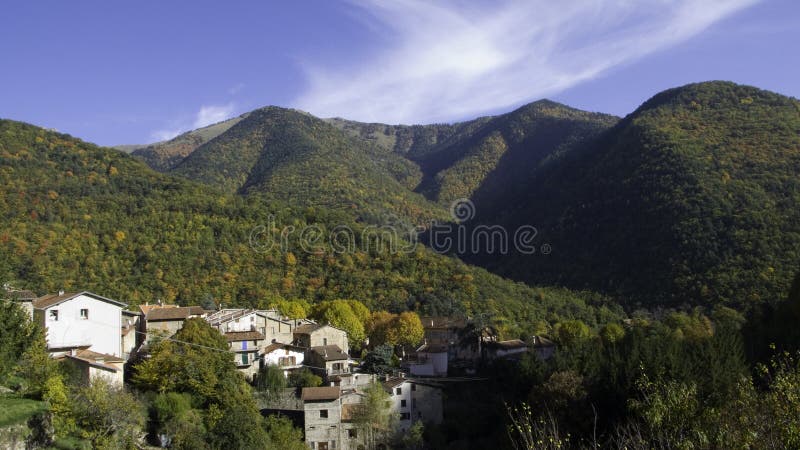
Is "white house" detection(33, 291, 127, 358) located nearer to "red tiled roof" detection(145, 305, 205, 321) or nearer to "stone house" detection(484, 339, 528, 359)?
"red tiled roof" detection(145, 305, 205, 321)

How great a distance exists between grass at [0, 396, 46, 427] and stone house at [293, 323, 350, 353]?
2085cm

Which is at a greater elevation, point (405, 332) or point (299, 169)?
point (299, 169)

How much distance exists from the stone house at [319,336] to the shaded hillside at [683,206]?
33.0m

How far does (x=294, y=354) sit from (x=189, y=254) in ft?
85.1

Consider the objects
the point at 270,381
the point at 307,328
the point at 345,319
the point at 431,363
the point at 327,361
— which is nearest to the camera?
the point at 270,381

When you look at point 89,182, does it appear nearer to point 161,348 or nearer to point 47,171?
point 47,171

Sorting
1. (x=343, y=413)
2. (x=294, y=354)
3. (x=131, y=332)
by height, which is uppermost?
(x=131, y=332)

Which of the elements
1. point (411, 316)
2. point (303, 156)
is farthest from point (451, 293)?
point (303, 156)

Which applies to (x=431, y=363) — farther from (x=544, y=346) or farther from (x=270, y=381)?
(x=270, y=381)

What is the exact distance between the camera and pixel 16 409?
1936 cm

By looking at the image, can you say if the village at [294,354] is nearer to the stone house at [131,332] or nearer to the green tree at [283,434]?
the stone house at [131,332]

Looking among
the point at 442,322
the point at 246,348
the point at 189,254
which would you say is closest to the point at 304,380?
the point at 246,348

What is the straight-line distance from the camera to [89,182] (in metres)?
74.2

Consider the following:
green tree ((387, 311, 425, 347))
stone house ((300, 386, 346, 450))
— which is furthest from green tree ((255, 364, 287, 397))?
green tree ((387, 311, 425, 347))
